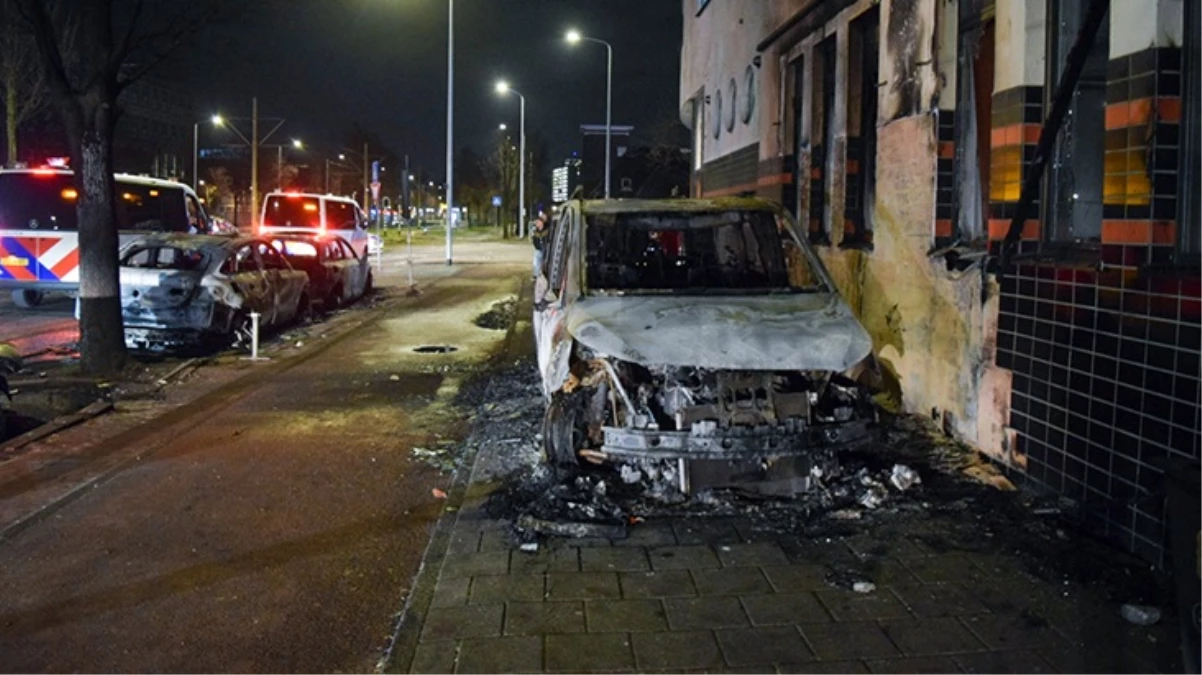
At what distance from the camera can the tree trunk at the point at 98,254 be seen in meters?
10.3

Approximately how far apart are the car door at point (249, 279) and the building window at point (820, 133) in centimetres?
708

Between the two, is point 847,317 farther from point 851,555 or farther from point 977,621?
point 977,621

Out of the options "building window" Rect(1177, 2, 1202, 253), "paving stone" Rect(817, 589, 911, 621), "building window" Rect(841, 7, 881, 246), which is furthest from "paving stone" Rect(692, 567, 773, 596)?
"building window" Rect(841, 7, 881, 246)

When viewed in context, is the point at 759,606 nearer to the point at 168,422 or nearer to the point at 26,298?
the point at 168,422

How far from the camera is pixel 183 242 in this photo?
12.8m

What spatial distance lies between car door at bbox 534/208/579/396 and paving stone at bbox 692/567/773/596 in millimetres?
1751

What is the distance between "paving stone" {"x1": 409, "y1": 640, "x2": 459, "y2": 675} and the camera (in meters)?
3.99

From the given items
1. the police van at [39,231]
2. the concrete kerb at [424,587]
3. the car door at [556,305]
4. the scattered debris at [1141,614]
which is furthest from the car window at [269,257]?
the scattered debris at [1141,614]

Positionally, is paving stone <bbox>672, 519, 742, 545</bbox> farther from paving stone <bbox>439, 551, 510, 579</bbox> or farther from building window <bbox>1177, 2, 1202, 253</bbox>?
building window <bbox>1177, 2, 1202, 253</bbox>

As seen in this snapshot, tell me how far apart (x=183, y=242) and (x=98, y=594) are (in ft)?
28.6

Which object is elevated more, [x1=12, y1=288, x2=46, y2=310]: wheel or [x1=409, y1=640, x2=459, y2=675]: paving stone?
[x1=12, y1=288, x2=46, y2=310]: wheel

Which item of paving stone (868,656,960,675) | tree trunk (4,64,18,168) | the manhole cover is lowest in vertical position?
paving stone (868,656,960,675)

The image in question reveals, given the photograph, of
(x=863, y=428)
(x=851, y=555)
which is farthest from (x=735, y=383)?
(x=851, y=555)

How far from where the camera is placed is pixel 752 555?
5.22 meters
